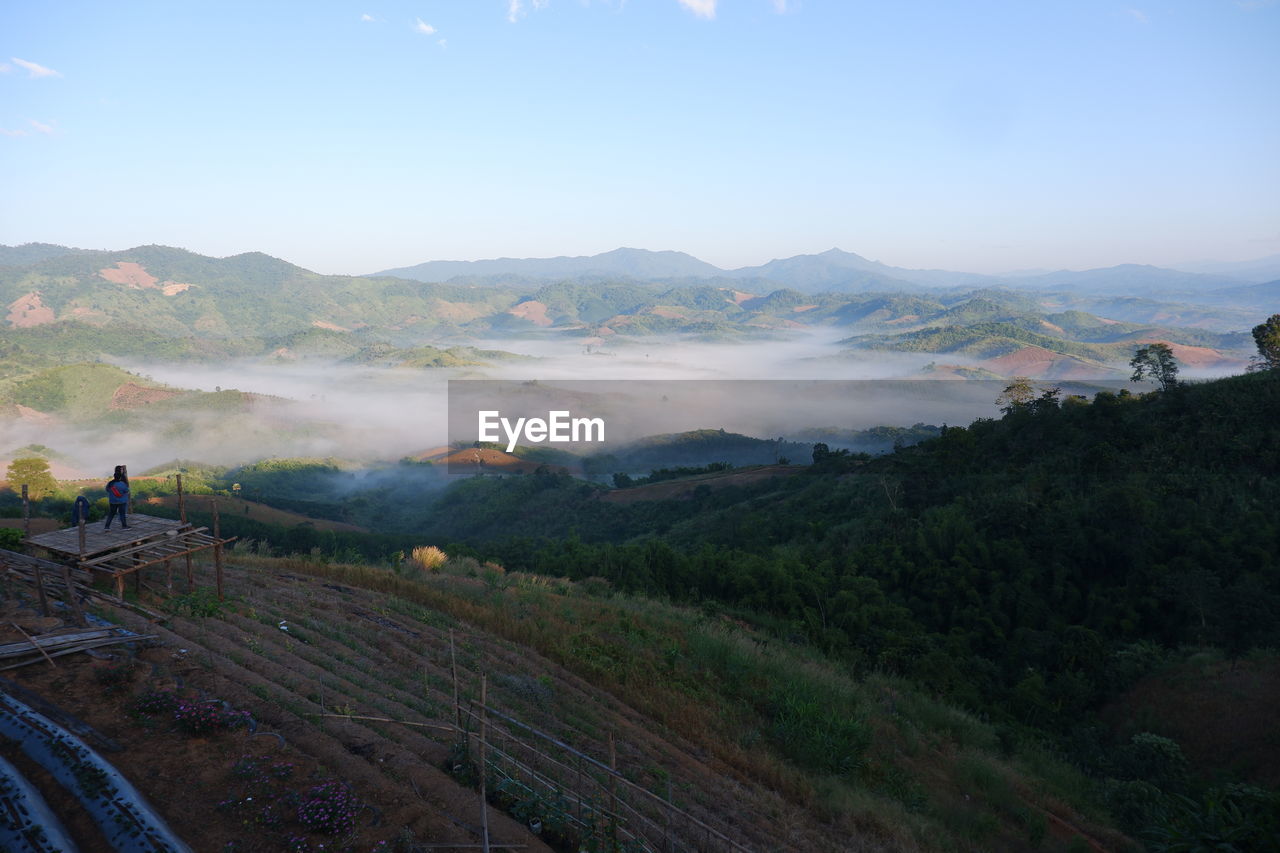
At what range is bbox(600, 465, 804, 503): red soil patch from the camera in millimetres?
56312

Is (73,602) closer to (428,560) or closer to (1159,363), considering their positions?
(428,560)

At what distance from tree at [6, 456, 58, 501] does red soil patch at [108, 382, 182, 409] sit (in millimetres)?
77327

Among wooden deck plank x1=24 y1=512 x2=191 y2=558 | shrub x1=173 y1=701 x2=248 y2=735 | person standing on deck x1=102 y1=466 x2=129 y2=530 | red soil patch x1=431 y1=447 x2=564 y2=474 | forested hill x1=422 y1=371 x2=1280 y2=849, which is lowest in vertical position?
red soil patch x1=431 y1=447 x2=564 y2=474

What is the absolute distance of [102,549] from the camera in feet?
31.6

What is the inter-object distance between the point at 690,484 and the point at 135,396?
128 m

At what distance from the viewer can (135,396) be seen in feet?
454

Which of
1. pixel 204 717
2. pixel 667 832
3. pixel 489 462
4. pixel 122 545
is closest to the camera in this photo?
pixel 204 717

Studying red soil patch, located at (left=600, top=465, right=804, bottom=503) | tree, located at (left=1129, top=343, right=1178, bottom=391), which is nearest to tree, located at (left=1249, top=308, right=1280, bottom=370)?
tree, located at (left=1129, top=343, right=1178, bottom=391)

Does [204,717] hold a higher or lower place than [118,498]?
lower

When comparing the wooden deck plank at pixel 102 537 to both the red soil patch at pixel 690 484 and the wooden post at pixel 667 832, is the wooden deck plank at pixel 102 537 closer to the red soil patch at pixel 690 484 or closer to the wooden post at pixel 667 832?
the wooden post at pixel 667 832

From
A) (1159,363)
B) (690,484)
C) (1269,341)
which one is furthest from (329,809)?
(690,484)

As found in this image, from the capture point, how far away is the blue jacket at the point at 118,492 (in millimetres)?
10602

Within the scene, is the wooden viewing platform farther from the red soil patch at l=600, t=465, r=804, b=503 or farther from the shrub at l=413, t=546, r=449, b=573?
the red soil patch at l=600, t=465, r=804, b=503

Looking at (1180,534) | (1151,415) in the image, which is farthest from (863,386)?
(1180,534)
